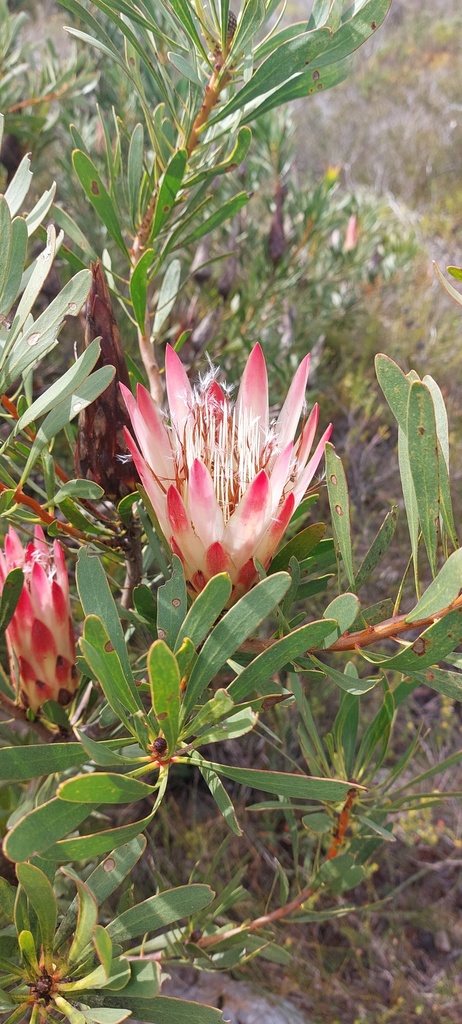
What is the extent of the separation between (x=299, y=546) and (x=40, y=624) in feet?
0.76

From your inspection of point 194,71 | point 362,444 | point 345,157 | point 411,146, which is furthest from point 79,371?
point 411,146

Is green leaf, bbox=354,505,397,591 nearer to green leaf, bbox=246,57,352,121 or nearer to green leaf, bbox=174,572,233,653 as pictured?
green leaf, bbox=174,572,233,653

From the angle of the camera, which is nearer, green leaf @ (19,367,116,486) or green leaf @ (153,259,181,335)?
green leaf @ (19,367,116,486)

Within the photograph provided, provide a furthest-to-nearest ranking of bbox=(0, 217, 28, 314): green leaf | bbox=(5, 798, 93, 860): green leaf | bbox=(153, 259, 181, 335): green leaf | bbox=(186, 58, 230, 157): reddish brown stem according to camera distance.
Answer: bbox=(153, 259, 181, 335): green leaf < bbox=(186, 58, 230, 157): reddish brown stem < bbox=(0, 217, 28, 314): green leaf < bbox=(5, 798, 93, 860): green leaf

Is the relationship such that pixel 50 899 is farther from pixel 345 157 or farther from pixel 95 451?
pixel 345 157

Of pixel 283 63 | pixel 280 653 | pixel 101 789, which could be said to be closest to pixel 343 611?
pixel 280 653

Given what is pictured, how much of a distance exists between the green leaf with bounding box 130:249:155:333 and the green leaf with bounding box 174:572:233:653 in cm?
25

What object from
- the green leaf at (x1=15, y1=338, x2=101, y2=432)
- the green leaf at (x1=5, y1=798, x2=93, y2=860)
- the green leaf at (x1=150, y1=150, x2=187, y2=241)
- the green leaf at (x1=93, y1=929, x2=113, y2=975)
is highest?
the green leaf at (x1=150, y1=150, x2=187, y2=241)

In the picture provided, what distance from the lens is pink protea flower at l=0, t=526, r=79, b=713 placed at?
513 mm

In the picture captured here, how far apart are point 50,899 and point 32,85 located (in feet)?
5.16

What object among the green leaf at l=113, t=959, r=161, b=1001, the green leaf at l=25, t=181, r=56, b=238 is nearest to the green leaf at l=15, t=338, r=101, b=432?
the green leaf at l=25, t=181, r=56, b=238

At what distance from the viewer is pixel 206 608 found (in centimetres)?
32

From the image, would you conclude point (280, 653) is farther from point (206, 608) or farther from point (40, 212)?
point (40, 212)

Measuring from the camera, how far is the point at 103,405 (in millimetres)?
458
